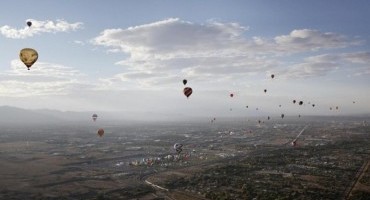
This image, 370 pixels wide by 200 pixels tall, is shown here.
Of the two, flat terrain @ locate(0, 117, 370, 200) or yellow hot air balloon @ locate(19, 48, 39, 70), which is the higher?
yellow hot air balloon @ locate(19, 48, 39, 70)

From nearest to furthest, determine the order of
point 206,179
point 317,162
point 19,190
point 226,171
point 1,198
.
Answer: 1. point 1,198
2. point 19,190
3. point 206,179
4. point 226,171
5. point 317,162

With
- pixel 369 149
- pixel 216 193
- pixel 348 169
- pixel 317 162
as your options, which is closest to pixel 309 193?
pixel 216 193

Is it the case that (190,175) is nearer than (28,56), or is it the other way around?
(28,56)

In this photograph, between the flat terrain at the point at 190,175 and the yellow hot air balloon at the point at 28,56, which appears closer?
the yellow hot air balloon at the point at 28,56

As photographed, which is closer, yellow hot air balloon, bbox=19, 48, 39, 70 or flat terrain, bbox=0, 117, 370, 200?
yellow hot air balloon, bbox=19, 48, 39, 70

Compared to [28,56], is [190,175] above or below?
below

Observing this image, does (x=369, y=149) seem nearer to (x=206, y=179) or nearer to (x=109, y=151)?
(x=206, y=179)

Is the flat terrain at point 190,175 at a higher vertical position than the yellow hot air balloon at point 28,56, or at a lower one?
lower

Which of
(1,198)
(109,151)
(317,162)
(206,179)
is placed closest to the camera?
(1,198)
